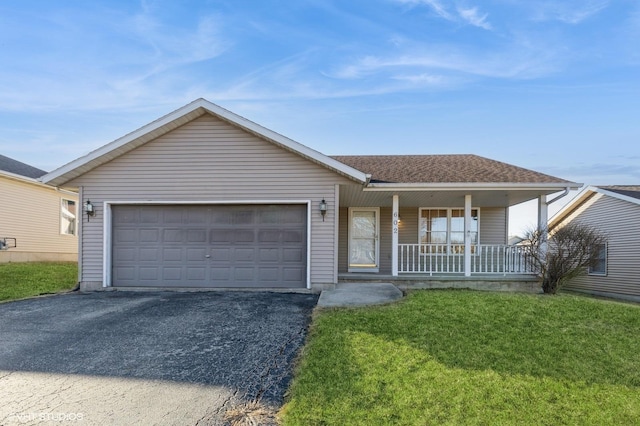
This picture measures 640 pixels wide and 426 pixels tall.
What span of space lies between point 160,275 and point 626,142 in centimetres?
2418

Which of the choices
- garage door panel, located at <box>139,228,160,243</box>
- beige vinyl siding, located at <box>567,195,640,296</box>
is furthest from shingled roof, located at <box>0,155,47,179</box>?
beige vinyl siding, located at <box>567,195,640,296</box>

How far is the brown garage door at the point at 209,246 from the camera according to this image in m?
9.77

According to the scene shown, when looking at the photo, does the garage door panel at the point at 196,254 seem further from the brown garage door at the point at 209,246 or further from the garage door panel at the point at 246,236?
the garage door panel at the point at 246,236

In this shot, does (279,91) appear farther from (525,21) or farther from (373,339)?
(373,339)

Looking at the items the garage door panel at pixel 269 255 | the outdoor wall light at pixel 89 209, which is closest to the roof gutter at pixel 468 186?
the garage door panel at pixel 269 255

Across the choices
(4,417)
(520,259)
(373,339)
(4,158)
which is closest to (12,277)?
(4,158)

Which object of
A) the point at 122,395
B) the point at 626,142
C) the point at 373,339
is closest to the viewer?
the point at 122,395

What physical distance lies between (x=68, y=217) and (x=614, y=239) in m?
24.0

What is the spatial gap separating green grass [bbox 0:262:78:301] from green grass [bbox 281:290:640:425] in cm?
894

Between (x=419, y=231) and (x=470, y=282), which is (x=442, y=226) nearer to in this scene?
(x=419, y=231)

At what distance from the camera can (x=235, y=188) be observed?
32.0 feet

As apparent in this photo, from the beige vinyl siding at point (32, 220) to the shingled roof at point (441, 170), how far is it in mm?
13130

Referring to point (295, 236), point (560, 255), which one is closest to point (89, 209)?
point (295, 236)

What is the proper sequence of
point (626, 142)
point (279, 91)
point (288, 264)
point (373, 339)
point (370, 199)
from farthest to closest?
point (626, 142) → point (279, 91) → point (370, 199) → point (288, 264) → point (373, 339)
